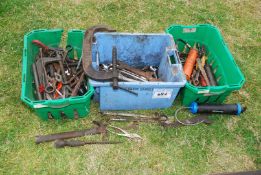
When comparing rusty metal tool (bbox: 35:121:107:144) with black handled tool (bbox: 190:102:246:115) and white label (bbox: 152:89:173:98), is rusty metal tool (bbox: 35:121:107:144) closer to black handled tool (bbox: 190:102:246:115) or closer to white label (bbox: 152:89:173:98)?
white label (bbox: 152:89:173:98)

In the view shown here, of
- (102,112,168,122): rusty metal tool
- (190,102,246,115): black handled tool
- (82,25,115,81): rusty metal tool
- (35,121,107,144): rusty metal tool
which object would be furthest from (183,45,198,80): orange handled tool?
(35,121,107,144): rusty metal tool

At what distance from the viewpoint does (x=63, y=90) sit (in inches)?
122

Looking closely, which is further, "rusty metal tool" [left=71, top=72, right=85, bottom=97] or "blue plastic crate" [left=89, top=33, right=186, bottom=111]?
"rusty metal tool" [left=71, top=72, right=85, bottom=97]

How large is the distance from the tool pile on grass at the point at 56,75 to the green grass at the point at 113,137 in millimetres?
287

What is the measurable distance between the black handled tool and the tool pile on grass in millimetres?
1172

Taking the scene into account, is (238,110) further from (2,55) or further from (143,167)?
(2,55)

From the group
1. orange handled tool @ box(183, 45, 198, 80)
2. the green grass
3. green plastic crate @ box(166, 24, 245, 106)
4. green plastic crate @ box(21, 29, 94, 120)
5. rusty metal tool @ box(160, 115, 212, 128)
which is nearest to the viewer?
green plastic crate @ box(21, 29, 94, 120)

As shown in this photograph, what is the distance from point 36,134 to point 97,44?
1112 millimetres

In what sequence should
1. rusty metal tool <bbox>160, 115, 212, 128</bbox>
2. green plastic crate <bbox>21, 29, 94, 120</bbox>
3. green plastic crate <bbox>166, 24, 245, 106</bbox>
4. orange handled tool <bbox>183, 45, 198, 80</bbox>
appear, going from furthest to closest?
orange handled tool <bbox>183, 45, 198, 80</bbox> < rusty metal tool <bbox>160, 115, 212, 128</bbox> < green plastic crate <bbox>166, 24, 245, 106</bbox> < green plastic crate <bbox>21, 29, 94, 120</bbox>

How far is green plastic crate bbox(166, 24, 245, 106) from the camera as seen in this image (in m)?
2.99

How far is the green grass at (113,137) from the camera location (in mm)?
2875

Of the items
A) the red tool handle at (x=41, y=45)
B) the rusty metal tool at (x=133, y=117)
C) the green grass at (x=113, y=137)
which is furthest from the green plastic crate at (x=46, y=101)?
the rusty metal tool at (x=133, y=117)

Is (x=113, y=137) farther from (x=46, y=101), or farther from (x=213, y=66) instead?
(x=213, y=66)

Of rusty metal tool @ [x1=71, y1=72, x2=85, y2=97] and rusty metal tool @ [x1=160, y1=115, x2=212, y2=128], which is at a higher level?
rusty metal tool @ [x1=71, y1=72, x2=85, y2=97]
